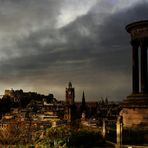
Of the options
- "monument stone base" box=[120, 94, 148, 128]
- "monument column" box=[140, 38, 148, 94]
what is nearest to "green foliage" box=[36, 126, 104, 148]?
"monument stone base" box=[120, 94, 148, 128]

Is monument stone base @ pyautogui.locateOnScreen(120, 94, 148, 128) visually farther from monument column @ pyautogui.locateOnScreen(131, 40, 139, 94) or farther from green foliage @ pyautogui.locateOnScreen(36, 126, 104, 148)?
green foliage @ pyautogui.locateOnScreen(36, 126, 104, 148)

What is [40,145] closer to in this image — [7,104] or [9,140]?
[9,140]

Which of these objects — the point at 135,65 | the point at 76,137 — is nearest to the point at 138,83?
the point at 135,65

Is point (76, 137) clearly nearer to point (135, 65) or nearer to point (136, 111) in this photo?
point (136, 111)

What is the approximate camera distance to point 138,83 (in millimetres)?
32906

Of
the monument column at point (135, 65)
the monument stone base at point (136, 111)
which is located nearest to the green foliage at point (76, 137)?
the monument stone base at point (136, 111)

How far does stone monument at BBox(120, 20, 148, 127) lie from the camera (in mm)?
30875

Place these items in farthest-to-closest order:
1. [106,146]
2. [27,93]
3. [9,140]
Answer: [27,93]
[106,146]
[9,140]

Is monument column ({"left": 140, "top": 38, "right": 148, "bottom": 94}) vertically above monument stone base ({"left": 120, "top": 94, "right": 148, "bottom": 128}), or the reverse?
monument column ({"left": 140, "top": 38, "right": 148, "bottom": 94})

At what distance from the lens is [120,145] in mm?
26797

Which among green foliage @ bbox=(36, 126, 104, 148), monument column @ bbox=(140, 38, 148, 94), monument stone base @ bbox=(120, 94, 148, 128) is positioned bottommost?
green foliage @ bbox=(36, 126, 104, 148)

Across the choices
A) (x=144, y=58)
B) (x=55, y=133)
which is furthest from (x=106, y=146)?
(x=144, y=58)

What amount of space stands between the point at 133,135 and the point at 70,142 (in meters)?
4.43

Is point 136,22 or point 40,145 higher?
point 136,22
